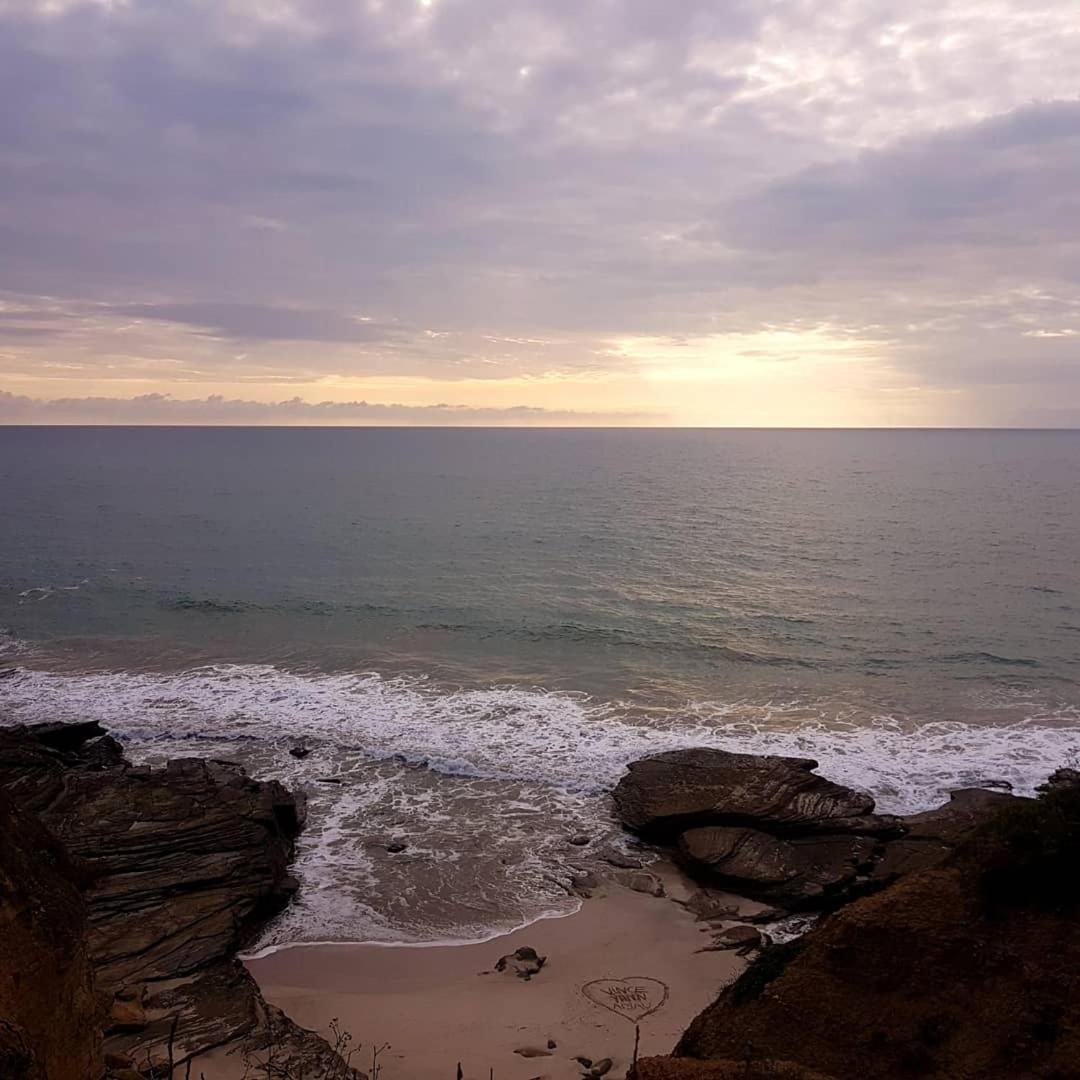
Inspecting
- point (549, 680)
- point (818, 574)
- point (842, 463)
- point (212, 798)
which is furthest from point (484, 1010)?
point (842, 463)

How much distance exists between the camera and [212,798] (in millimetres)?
16828

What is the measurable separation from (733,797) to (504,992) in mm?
7086

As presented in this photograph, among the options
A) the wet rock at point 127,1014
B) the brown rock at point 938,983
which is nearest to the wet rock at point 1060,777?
the brown rock at point 938,983

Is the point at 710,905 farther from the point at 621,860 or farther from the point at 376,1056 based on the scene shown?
the point at 376,1056

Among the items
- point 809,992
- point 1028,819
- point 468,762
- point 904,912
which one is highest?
point 1028,819

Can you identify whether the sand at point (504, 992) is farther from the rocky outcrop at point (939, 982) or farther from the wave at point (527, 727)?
the wave at point (527, 727)

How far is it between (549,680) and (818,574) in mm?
24221

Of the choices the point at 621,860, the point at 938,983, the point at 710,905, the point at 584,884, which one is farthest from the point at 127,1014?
the point at 938,983

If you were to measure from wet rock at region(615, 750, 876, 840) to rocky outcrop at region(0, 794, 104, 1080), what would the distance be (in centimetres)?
1258

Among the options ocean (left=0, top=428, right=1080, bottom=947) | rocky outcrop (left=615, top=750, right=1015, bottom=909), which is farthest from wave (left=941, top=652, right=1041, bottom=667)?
rocky outcrop (left=615, top=750, right=1015, bottom=909)

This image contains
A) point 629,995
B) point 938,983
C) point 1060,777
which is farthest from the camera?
point 1060,777

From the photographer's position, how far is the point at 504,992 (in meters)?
12.8

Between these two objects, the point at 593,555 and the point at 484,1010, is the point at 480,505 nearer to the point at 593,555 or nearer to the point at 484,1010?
the point at 593,555

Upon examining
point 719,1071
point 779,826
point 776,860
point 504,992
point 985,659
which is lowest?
point 504,992
